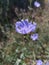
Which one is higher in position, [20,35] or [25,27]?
[25,27]

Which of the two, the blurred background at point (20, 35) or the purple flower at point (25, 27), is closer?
the blurred background at point (20, 35)

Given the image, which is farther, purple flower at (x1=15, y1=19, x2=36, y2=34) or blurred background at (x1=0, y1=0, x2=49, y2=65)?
purple flower at (x1=15, y1=19, x2=36, y2=34)

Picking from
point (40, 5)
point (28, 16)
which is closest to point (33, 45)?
point (28, 16)

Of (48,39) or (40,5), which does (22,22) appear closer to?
(48,39)

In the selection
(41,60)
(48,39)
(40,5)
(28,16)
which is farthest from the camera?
(40,5)

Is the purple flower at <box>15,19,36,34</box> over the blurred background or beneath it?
over

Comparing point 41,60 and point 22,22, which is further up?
point 22,22

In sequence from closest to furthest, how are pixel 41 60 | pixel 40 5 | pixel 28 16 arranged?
pixel 41 60 < pixel 28 16 < pixel 40 5

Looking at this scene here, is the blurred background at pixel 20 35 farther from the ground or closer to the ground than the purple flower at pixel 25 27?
closer to the ground
